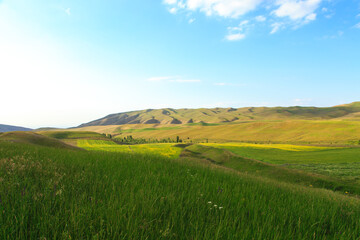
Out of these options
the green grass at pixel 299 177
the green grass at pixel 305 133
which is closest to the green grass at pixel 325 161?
the green grass at pixel 299 177

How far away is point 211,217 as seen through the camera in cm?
256

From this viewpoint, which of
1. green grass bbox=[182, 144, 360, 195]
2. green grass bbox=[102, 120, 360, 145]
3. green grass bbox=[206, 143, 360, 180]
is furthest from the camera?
green grass bbox=[102, 120, 360, 145]

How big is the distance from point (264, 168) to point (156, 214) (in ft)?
100

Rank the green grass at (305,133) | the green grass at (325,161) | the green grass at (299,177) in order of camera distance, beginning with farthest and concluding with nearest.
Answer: the green grass at (305,133) < the green grass at (325,161) < the green grass at (299,177)

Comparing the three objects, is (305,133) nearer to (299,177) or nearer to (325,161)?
(325,161)

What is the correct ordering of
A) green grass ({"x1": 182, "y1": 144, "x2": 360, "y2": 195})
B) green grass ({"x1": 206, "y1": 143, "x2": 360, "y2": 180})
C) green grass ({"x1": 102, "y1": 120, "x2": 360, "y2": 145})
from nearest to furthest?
green grass ({"x1": 182, "y1": 144, "x2": 360, "y2": 195}), green grass ({"x1": 206, "y1": 143, "x2": 360, "y2": 180}), green grass ({"x1": 102, "y1": 120, "x2": 360, "y2": 145})

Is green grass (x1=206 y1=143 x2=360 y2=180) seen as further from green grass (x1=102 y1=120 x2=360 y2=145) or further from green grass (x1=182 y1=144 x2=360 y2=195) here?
green grass (x1=102 y1=120 x2=360 y2=145)

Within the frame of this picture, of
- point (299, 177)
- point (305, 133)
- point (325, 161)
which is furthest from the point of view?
point (305, 133)

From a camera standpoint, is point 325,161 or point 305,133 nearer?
point 325,161

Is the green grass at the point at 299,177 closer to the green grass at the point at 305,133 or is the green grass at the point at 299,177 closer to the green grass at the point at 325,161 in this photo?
the green grass at the point at 325,161

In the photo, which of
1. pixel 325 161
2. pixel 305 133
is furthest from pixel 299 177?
pixel 305 133

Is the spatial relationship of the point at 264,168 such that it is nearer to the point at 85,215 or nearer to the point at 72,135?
the point at 85,215

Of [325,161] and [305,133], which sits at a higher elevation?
[305,133]

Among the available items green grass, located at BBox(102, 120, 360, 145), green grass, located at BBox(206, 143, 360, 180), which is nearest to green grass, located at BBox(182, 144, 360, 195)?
green grass, located at BBox(206, 143, 360, 180)
